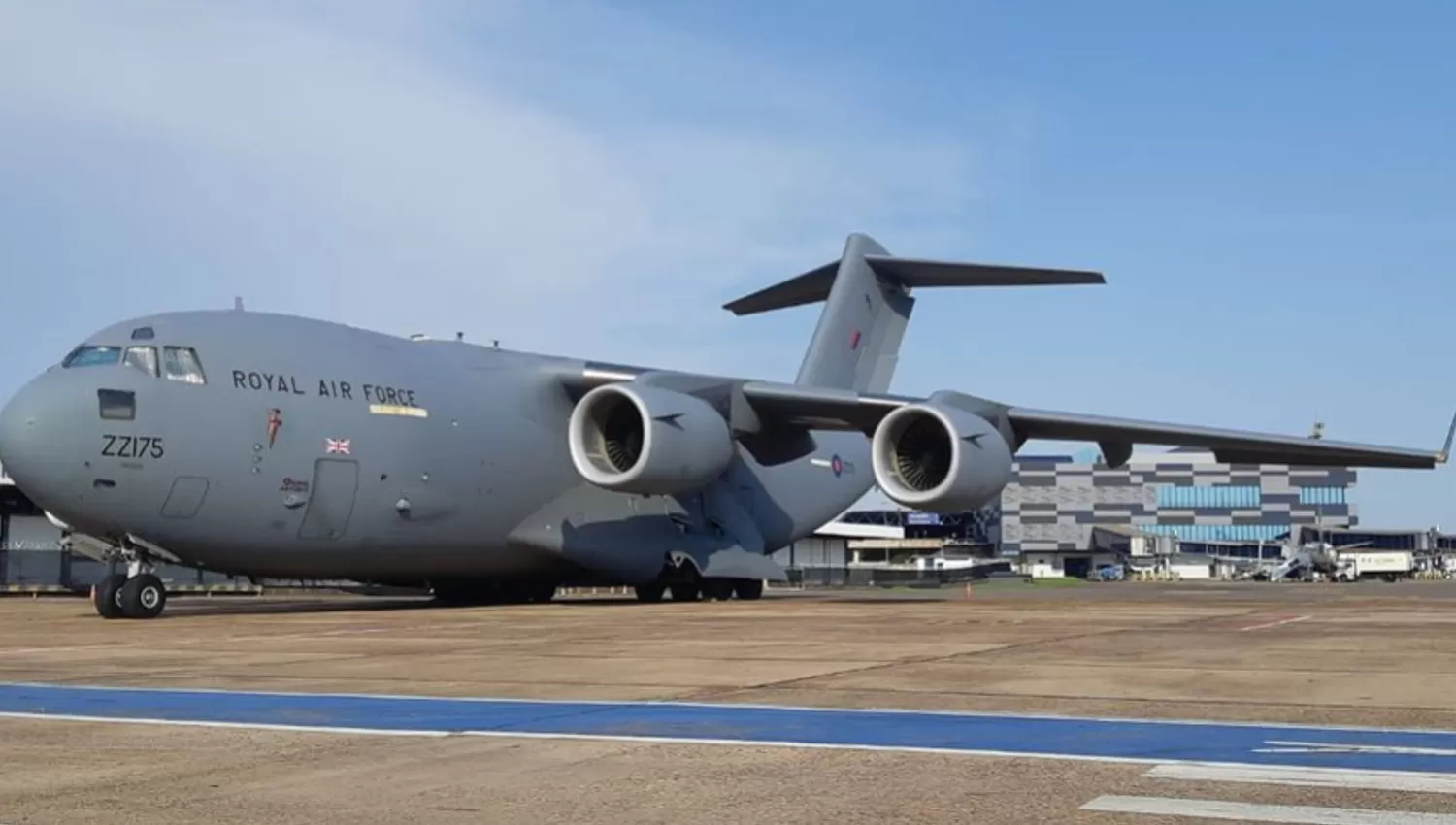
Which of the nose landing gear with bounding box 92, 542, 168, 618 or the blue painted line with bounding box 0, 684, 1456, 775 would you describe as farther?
the nose landing gear with bounding box 92, 542, 168, 618

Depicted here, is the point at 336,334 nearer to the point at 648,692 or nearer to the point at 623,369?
the point at 623,369

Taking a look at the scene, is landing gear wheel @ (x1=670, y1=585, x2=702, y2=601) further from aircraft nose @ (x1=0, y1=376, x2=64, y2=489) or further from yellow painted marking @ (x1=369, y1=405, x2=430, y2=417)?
aircraft nose @ (x1=0, y1=376, x2=64, y2=489)

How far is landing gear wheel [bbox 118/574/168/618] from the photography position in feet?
59.6

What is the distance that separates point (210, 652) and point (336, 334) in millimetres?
9833

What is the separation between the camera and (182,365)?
1867 cm

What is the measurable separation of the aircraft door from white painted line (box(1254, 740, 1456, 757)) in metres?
15.6

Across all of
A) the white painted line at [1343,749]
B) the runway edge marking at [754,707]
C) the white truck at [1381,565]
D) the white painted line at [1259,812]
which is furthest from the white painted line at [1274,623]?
the white truck at [1381,565]

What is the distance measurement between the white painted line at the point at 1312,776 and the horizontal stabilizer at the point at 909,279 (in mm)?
20572

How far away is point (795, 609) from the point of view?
65.8 feet

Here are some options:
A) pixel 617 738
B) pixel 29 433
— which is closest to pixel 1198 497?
pixel 29 433

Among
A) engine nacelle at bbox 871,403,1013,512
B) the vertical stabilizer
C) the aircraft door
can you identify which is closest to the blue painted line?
the aircraft door

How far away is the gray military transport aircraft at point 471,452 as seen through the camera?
1817 cm

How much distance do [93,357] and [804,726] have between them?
14.1 meters

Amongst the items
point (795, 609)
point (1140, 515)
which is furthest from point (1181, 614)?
point (1140, 515)
